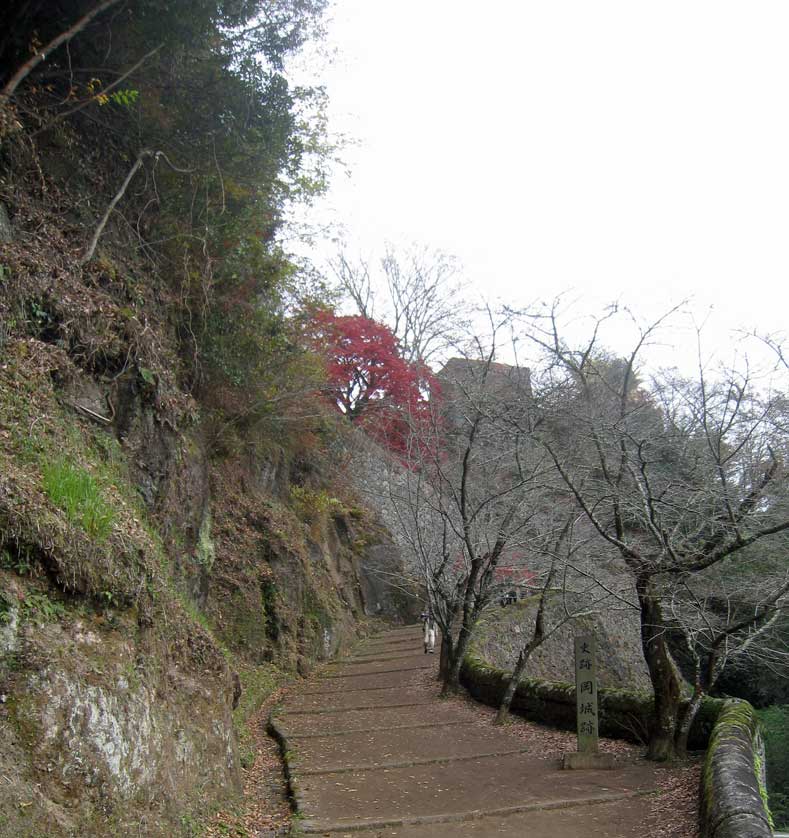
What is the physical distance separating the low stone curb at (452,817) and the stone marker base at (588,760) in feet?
3.48

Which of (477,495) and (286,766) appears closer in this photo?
(286,766)

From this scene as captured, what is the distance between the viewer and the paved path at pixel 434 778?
6.13 metres

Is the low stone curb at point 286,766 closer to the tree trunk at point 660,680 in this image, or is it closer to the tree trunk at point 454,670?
the tree trunk at point 454,670

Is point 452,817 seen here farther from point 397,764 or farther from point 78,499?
point 78,499

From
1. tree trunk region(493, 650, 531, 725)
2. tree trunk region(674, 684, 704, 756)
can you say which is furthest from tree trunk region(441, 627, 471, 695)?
tree trunk region(674, 684, 704, 756)

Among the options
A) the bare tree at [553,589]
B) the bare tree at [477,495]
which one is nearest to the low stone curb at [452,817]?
the bare tree at [553,589]

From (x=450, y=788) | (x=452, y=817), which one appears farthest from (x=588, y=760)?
(x=452, y=817)

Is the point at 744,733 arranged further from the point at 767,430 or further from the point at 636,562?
the point at 767,430

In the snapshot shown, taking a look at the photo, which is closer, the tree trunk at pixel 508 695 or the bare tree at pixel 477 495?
the tree trunk at pixel 508 695

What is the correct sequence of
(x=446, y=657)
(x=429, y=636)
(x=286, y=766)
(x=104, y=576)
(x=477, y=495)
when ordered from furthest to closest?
(x=429, y=636) → (x=477, y=495) → (x=446, y=657) → (x=286, y=766) → (x=104, y=576)

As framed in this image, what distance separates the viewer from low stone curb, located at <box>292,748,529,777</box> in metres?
7.99

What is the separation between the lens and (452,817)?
632 centimetres

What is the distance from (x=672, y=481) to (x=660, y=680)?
2.20m

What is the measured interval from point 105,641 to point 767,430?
20.8 feet
